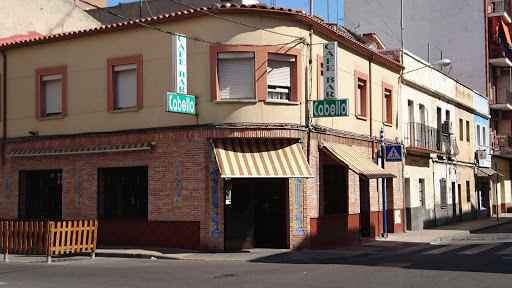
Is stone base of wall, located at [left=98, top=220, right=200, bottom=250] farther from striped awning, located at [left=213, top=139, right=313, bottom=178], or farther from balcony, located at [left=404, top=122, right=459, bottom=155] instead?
balcony, located at [left=404, top=122, right=459, bottom=155]

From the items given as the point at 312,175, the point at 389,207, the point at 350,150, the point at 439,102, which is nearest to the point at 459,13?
the point at 439,102

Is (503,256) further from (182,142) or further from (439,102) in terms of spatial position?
(439,102)

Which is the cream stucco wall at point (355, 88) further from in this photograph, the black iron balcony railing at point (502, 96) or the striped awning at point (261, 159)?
the black iron balcony railing at point (502, 96)

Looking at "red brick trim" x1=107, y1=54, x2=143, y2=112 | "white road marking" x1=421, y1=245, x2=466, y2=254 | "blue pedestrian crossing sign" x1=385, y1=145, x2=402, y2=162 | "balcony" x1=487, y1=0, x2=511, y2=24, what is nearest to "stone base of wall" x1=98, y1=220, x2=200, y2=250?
"red brick trim" x1=107, y1=54, x2=143, y2=112

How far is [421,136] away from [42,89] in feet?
54.7

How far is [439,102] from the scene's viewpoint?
32844 millimetres

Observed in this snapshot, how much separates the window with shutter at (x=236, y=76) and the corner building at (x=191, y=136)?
0.10 feet

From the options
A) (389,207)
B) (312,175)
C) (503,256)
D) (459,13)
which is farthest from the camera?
(459,13)

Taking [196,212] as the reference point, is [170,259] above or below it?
below

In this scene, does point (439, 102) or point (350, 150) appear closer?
point (350, 150)

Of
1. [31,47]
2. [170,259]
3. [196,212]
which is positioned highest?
[31,47]

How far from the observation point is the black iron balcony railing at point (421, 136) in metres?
28.7

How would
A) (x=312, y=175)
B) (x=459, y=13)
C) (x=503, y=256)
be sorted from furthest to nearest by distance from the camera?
(x=459, y=13)
(x=312, y=175)
(x=503, y=256)

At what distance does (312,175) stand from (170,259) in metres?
4.72
